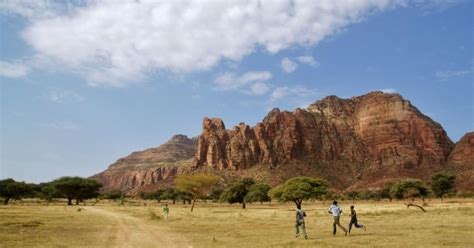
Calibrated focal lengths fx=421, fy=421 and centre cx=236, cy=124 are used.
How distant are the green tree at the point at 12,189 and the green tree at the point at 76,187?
7572mm

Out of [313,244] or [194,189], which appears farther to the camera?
[194,189]

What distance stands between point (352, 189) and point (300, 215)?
14621 centimetres

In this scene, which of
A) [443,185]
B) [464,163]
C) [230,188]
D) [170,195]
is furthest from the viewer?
[464,163]

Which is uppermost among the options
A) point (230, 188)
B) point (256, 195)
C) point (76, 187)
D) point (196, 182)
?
point (76, 187)

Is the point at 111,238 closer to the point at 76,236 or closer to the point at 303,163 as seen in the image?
the point at 76,236

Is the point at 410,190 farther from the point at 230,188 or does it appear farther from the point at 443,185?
the point at 230,188

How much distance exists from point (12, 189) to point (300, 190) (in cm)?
7560

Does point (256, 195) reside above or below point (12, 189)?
below

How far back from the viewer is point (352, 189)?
16150cm

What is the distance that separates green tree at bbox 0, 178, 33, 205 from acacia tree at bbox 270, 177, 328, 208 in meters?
67.8

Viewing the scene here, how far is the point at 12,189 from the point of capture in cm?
10700

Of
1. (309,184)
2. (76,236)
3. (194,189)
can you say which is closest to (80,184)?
(194,189)

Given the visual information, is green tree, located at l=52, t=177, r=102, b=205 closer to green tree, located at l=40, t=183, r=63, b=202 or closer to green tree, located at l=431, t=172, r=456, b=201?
green tree, located at l=40, t=183, r=63, b=202

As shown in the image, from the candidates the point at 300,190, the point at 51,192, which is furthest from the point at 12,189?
the point at 300,190
